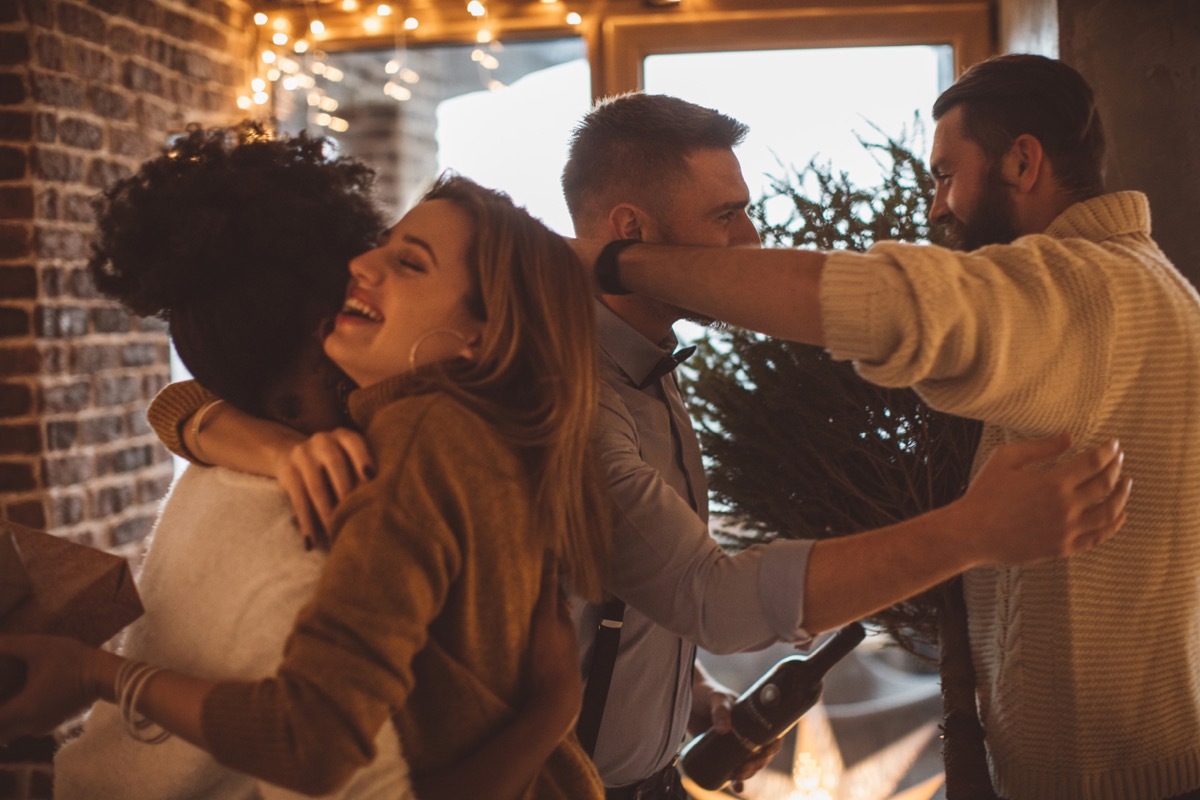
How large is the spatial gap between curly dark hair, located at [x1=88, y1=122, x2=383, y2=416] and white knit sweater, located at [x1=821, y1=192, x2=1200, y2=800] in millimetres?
669

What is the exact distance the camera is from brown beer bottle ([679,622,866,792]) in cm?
165

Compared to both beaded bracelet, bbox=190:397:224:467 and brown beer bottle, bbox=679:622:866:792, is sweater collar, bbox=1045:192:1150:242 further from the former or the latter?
beaded bracelet, bbox=190:397:224:467

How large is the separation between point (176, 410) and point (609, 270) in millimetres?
616

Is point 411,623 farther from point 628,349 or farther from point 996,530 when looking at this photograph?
point 628,349

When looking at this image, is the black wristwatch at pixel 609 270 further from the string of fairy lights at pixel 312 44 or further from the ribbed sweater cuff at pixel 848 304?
the string of fairy lights at pixel 312 44

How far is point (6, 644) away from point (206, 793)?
0.28 metres

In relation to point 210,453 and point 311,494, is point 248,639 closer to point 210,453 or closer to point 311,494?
point 311,494

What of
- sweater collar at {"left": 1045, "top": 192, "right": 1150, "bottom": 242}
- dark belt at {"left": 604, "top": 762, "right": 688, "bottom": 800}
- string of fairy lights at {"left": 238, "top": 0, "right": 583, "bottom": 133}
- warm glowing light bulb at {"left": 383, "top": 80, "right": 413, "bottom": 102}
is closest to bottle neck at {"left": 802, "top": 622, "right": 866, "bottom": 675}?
dark belt at {"left": 604, "top": 762, "right": 688, "bottom": 800}

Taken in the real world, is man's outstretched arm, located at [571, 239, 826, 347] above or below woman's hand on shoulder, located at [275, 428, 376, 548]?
above

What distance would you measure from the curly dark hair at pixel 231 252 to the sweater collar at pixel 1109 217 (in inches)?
39.3

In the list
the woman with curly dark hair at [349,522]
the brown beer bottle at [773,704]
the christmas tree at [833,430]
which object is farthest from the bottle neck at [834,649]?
the woman with curly dark hair at [349,522]

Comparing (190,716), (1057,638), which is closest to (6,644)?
(190,716)

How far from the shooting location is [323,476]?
100 centimetres

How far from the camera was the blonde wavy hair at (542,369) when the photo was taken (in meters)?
1.08
